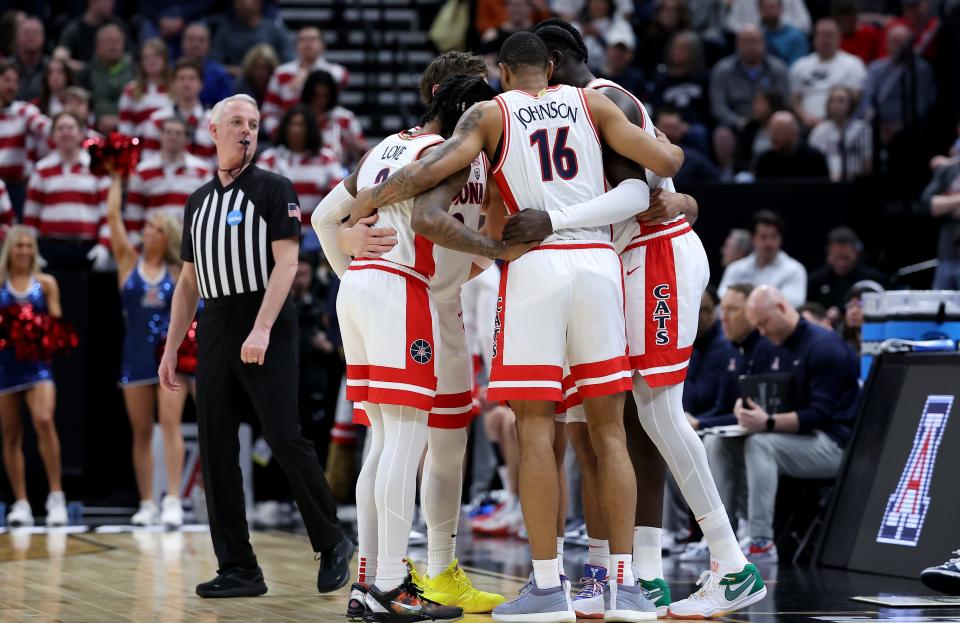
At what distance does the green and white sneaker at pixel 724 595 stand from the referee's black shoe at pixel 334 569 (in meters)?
1.62

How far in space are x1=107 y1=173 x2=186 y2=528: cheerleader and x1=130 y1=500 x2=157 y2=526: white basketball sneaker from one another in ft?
0.05

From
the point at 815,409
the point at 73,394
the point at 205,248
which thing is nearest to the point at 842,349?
the point at 815,409

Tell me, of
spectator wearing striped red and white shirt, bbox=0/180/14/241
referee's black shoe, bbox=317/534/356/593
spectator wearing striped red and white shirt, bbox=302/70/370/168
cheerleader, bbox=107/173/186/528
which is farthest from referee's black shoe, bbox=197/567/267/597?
spectator wearing striped red and white shirt, bbox=302/70/370/168

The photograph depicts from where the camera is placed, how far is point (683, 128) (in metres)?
13.7

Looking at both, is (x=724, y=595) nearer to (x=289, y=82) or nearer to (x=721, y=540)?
(x=721, y=540)

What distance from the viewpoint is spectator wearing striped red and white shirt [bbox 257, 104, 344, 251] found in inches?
492

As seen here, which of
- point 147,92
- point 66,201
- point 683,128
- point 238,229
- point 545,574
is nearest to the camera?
point 545,574

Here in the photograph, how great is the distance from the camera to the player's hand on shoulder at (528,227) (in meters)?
5.63

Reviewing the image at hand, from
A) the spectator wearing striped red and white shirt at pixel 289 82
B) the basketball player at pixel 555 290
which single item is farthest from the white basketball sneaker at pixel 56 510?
the basketball player at pixel 555 290

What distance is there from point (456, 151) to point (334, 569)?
2242 mm

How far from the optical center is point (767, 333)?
29.8 ft

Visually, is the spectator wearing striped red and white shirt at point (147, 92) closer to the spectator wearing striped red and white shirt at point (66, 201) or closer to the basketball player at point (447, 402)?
the spectator wearing striped red and white shirt at point (66, 201)

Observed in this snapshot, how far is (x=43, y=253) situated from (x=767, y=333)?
636 cm

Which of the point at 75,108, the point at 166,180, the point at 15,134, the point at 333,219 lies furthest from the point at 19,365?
the point at 333,219
